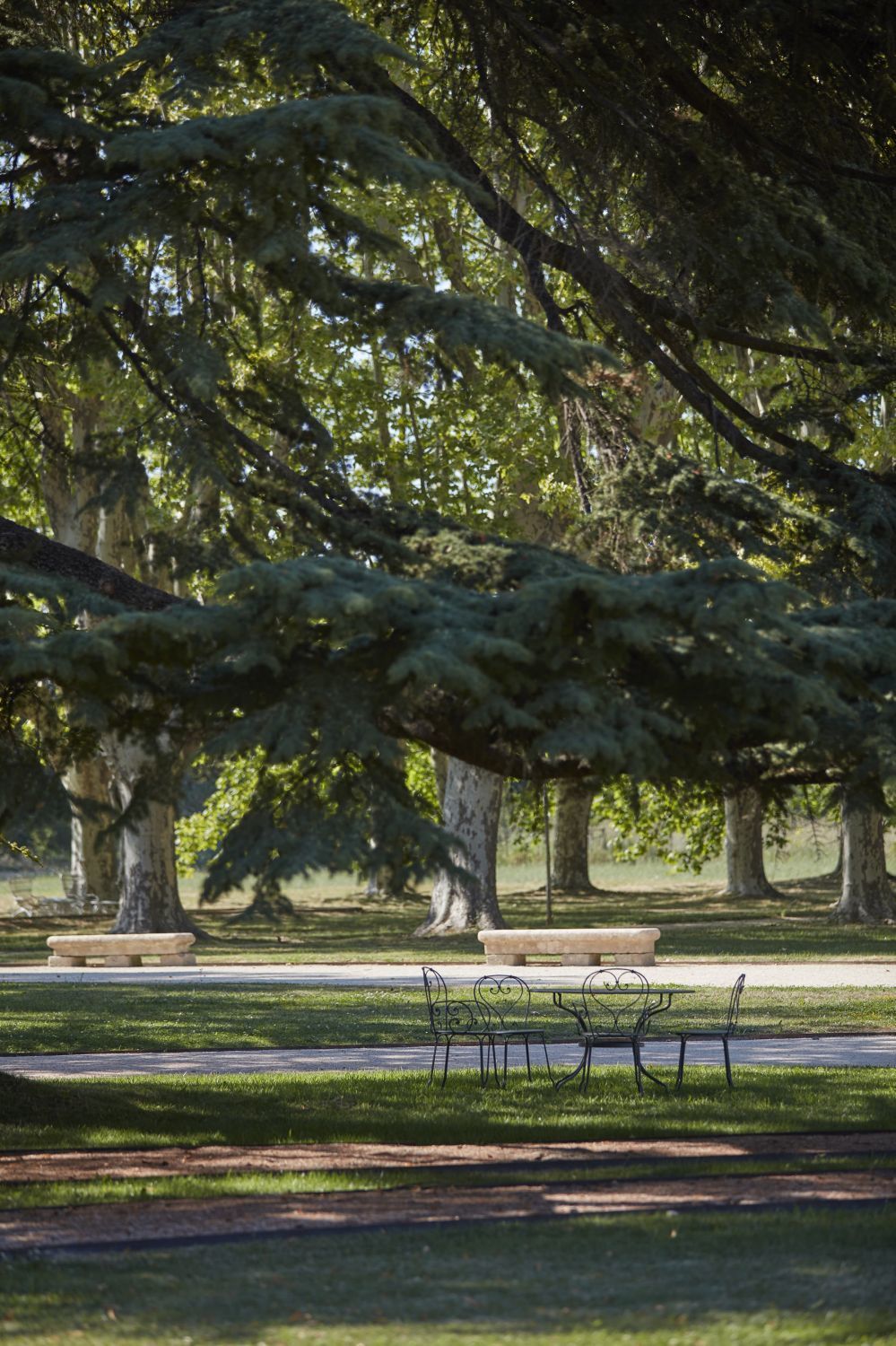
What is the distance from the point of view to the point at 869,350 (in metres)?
10.9

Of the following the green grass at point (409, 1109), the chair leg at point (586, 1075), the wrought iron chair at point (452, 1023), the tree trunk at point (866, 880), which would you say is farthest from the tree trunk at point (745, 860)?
the chair leg at point (586, 1075)

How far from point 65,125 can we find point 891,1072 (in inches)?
351

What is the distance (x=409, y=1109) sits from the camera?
11258 millimetres

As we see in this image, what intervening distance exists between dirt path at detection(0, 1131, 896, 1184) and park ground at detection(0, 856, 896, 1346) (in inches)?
1.2

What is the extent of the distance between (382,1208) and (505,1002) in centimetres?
798

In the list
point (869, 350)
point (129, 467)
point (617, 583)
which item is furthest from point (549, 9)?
point (617, 583)

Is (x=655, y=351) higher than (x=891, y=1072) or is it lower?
higher

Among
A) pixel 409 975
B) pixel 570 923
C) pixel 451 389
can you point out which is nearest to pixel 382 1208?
pixel 451 389

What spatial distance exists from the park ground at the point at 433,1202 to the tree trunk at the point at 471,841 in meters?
11.2

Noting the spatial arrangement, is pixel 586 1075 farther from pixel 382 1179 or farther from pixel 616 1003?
pixel 616 1003

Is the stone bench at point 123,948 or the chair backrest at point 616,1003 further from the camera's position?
the stone bench at point 123,948

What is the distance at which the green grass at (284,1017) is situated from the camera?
1496cm

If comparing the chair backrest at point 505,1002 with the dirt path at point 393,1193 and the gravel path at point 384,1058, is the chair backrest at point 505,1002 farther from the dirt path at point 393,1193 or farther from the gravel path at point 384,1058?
the dirt path at point 393,1193

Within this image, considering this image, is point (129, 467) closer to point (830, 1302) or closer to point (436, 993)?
point (830, 1302)
